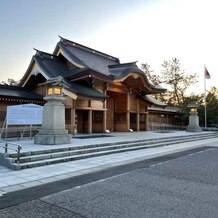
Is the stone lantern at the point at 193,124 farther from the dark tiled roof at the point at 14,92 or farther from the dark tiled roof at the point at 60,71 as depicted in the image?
the dark tiled roof at the point at 14,92

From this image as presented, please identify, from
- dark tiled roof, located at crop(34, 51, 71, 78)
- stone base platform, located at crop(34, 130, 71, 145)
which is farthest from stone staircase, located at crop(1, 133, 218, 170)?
dark tiled roof, located at crop(34, 51, 71, 78)

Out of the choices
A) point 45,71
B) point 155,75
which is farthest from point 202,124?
point 45,71

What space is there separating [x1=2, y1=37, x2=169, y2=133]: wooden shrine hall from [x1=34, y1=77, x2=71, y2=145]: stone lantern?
385 cm

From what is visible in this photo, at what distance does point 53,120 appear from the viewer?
12.3 metres

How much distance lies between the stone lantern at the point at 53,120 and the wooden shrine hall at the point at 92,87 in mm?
3852

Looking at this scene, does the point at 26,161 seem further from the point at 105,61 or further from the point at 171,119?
the point at 171,119

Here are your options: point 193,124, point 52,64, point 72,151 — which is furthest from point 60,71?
point 193,124

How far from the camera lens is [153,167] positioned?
8.98 metres

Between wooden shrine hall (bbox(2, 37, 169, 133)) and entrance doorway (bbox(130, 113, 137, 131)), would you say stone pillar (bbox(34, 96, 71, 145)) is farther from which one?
entrance doorway (bbox(130, 113, 137, 131))

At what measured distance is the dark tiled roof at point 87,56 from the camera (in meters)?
22.1

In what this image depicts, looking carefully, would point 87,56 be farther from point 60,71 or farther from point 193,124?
point 193,124

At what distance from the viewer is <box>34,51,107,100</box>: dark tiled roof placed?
1858cm

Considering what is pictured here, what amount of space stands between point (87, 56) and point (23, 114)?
40.5 feet

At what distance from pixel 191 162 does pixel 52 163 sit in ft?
17.6
